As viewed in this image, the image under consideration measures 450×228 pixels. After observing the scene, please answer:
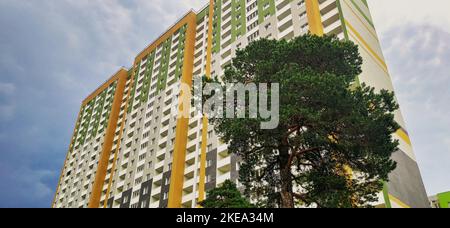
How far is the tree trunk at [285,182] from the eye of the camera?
1447 cm

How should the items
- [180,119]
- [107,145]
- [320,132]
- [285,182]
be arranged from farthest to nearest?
1. [107,145]
2. [180,119]
3. [285,182]
4. [320,132]

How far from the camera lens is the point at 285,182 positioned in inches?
583

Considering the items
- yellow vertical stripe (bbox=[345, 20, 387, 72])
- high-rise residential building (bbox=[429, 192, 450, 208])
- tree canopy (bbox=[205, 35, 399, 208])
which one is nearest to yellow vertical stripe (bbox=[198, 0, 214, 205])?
yellow vertical stripe (bbox=[345, 20, 387, 72])

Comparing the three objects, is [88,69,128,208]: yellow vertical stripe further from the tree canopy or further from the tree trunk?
the tree trunk

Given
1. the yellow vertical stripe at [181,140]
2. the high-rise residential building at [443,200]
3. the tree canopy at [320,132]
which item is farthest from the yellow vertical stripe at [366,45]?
the yellow vertical stripe at [181,140]

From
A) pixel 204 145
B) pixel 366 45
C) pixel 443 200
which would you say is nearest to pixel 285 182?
pixel 204 145

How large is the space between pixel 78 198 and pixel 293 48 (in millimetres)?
57194

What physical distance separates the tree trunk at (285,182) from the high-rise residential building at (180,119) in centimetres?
1369

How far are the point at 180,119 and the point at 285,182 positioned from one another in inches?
1400

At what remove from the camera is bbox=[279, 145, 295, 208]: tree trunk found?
14.5m

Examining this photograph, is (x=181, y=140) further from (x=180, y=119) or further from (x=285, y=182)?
(x=285, y=182)

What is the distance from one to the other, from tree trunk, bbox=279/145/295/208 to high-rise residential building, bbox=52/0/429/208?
539 inches

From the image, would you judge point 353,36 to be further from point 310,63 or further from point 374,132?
point 374,132
